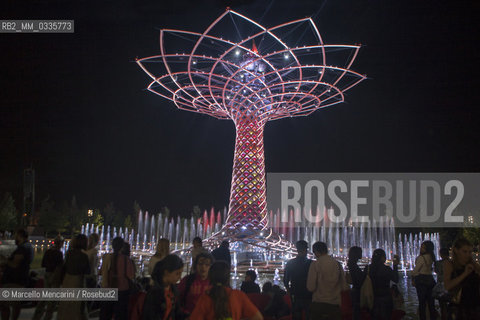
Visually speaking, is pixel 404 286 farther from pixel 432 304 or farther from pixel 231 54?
pixel 231 54

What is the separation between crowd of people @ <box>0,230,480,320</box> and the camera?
3.99 meters

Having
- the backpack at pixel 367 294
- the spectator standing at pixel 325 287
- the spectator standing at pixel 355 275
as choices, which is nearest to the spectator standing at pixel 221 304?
the spectator standing at pixel 325 287

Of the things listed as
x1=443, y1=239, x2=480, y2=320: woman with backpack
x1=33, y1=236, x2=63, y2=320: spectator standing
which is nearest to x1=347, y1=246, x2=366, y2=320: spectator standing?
x1=443, y1=239, x2=480, y2=320: woman with backpack

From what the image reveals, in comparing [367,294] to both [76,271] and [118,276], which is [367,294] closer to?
[118,276]

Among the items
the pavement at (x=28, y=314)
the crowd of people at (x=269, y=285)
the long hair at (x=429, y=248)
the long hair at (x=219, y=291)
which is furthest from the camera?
the pavement at (x=28, y=314)

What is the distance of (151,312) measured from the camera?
12.1ft

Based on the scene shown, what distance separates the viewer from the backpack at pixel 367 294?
19.5 feet

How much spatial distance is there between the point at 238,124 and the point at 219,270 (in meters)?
20.2

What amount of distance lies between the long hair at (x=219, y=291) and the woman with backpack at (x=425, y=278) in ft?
18.0

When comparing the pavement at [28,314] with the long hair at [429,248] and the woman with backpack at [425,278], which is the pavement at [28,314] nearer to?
the woman with backpack at [425,278]

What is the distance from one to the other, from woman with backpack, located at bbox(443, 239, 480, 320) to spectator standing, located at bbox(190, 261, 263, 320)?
8.94ft

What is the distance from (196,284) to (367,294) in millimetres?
3006

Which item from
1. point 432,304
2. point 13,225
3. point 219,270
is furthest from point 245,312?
point 13,225

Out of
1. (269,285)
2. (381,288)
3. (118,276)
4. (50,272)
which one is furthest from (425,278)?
(50,272)
